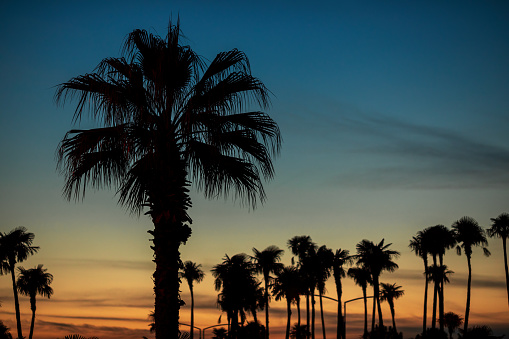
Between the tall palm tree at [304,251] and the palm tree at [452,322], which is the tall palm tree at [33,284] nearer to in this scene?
the tall palm tree at [304,251]

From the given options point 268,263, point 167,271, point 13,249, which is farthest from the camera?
point 268,263

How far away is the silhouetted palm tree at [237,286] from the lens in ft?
237

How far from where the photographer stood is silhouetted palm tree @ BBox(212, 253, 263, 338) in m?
72.2

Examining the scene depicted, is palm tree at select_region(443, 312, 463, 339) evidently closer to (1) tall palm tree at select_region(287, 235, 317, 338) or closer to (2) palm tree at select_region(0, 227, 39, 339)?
(1) tall palm tree at select_region(287, 235, 317, 338)

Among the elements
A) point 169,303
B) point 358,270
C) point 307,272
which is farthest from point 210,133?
point 358,270

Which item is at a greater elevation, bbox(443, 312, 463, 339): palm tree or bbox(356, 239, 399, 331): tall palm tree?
bbox(356, 239, 399, 331): tall palm tree

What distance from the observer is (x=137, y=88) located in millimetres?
12070

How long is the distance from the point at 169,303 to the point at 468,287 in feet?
244

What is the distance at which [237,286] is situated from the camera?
237ft

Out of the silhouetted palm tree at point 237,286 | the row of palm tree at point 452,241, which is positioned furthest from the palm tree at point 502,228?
the silhouetted palm tree at point 237,286

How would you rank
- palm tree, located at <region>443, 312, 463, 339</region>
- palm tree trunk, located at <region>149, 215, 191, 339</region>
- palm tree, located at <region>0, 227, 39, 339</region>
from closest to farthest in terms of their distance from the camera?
palm tree trunk, located at <region>149, 215, 191, 339</region>
palm tree, located at <region>0, 227, 39, 339</region>
palm tree, located at <region>443, 312, 463, 339</region>

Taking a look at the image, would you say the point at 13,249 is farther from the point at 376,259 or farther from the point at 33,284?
the point at 376,259

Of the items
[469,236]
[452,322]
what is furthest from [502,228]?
[452,322]

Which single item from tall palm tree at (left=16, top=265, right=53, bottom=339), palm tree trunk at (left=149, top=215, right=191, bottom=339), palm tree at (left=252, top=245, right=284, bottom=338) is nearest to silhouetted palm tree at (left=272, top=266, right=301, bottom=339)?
palm tree at (left=252, top=245, right=284, bottom=338)
